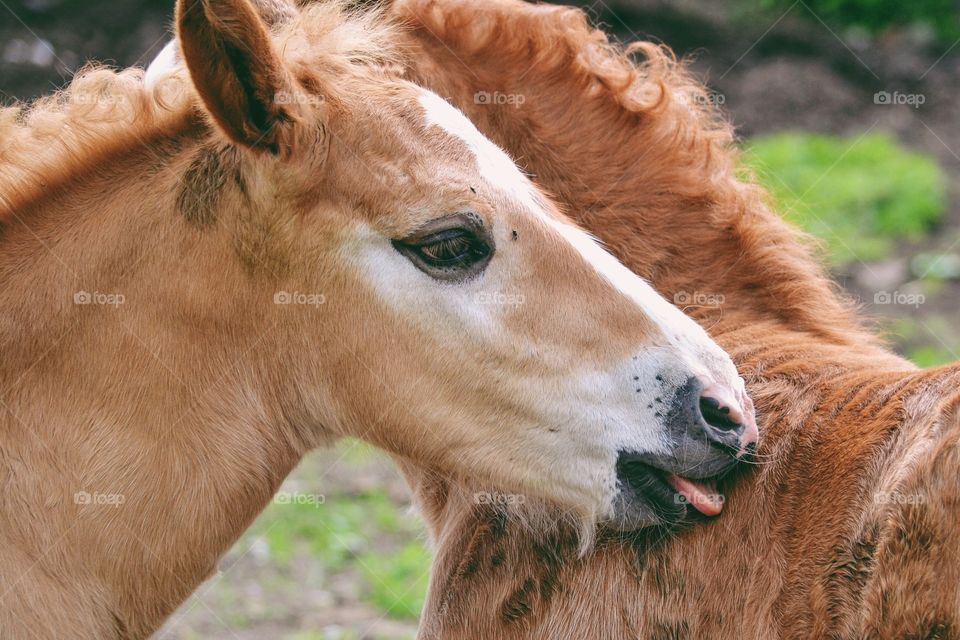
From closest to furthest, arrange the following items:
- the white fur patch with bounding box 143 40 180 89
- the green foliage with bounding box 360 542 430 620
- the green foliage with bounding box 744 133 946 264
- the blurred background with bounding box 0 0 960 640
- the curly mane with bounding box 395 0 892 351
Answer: the white fur patch with bounding box 143 40 180 89
the curly mane with bounding box 395 0 892 351
the green foliage with bounding box 360 542 430 620
the blurred background with bounding box 0 0 960 640
the green foliage with bounding box 744 133 946 264

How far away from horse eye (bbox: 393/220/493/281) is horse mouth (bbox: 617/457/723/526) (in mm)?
612

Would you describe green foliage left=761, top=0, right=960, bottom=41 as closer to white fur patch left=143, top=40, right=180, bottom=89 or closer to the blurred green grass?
the blurred green grass

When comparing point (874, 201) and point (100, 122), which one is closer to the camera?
point (100, 122)

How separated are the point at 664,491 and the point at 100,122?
1743 mm

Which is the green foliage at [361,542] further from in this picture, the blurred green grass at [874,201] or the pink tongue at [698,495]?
the blurred green grass at [874,201]

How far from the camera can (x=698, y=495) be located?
2.58 metres

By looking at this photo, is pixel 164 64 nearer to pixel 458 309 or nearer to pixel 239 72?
pixel 239 72

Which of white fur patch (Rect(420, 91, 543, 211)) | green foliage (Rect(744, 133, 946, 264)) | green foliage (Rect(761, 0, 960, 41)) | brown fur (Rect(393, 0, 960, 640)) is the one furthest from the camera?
green foliage (Rect(761, 0, 960, 41))

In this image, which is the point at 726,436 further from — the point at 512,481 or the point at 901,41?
the point at 901,41

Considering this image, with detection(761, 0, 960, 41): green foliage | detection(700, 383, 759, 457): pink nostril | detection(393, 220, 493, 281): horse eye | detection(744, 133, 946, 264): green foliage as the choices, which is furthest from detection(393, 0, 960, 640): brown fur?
detection(761, 0, 960, 41): green foliage

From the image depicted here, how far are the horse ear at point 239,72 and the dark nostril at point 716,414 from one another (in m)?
1.20

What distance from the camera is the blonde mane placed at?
2.72 m

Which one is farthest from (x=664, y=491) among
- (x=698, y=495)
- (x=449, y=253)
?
(x=449, y=253)

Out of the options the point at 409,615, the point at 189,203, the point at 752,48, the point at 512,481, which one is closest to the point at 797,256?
the point at 512,481
